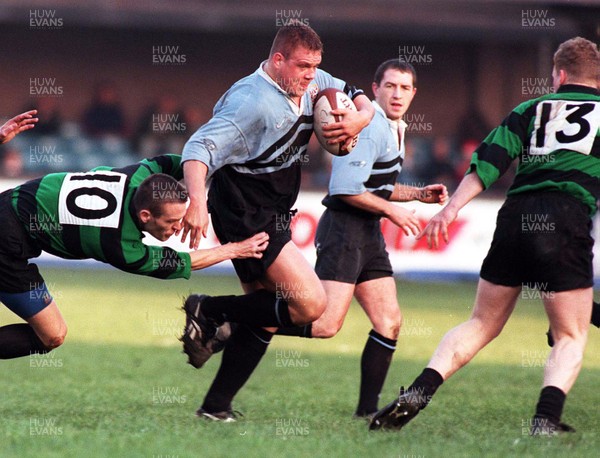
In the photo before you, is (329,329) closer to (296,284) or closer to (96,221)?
(296,284)

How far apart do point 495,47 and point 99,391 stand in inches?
705

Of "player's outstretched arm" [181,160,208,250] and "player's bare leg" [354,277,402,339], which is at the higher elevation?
"player's outstretched arm" [181,160,208,250]

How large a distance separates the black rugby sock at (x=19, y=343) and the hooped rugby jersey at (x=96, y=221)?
72 cm

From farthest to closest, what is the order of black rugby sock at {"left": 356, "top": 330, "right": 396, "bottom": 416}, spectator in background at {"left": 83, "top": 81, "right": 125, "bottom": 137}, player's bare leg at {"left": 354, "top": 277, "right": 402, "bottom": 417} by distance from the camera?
spectator in background at {"left": 83, "top": 81, "right": 125, "bottom": 137}, player's bare leg at {"left": 354, "top": 277, "right": 402, "bottom": 417}, black rugby sock at {"left": 356, "top": 330, "right": 396, "bottom": 416}

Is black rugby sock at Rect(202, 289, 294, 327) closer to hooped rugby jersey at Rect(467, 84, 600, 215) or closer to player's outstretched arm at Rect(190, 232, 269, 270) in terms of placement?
player's outstretched arm at Rect(190, 232, 269, 270)

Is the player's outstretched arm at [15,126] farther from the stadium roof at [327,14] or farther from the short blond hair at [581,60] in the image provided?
the stadium roof at [327,14]

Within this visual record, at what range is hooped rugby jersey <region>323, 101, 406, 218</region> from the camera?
702 cm

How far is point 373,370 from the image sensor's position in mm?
7219

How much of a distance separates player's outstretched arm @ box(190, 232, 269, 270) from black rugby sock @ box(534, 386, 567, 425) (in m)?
1.74

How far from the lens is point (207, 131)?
603 cm

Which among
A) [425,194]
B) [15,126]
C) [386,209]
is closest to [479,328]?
[386,209]

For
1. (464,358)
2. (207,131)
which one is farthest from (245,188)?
(464,358)

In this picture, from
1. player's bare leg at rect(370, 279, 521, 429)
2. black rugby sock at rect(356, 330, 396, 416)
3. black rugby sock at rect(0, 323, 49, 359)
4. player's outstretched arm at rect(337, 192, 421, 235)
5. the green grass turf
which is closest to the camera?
the green grass turf

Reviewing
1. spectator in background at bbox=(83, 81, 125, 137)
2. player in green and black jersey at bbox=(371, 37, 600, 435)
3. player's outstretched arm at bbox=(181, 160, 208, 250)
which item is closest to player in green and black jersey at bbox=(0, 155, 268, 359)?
player's outstretched arm at bbox=(181, 160, 208, 250)
